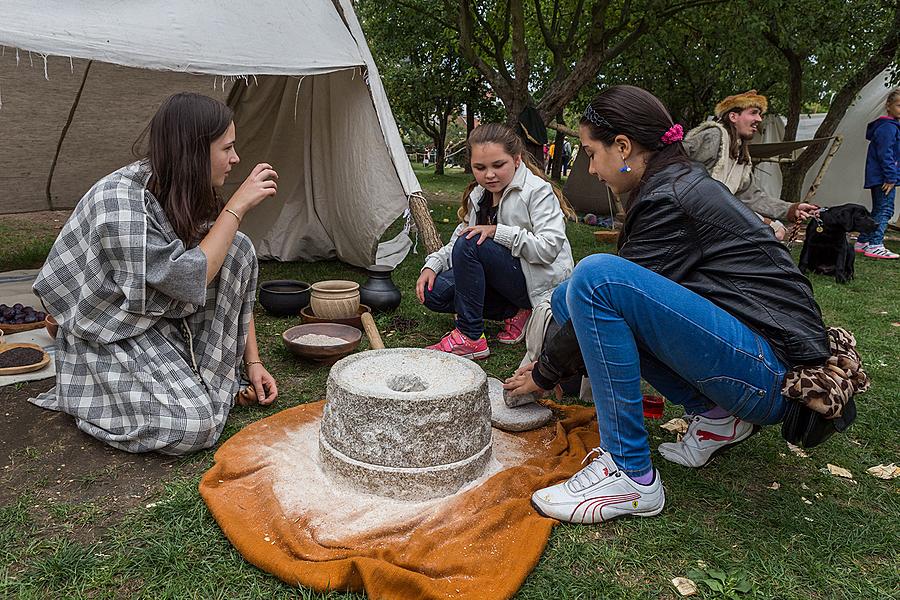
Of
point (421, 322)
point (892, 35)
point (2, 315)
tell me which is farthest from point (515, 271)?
point (892, 35)

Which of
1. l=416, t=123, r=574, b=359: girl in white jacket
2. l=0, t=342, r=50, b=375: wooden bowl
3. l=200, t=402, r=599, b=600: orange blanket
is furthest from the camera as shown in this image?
l=416, t=123, r=574, b=359: girl in white jacket

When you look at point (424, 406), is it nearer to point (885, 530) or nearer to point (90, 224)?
point (90, 224)

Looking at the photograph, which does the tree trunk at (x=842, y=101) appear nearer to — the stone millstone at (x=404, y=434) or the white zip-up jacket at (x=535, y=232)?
the white zip-up jacket at (x=535, y=232)

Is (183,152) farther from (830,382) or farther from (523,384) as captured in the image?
(830,382)

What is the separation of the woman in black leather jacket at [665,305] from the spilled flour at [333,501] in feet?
1.14

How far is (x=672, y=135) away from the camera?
2.04 metres

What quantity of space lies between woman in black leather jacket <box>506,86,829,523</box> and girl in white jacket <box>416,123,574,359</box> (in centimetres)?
121

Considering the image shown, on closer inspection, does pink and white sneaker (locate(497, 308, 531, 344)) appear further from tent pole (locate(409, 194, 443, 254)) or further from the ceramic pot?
tent pole (locate(409, 194, 443, 254))

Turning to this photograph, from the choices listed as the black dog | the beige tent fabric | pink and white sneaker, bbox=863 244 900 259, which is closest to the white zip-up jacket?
the beige tent fabric

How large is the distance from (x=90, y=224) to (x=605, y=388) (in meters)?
1.88

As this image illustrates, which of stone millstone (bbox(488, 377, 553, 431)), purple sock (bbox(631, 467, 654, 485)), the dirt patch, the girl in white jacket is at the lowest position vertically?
the dirt patch

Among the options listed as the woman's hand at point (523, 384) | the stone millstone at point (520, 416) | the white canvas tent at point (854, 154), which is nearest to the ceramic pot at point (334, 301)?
the stone millstone at point (520, 416)

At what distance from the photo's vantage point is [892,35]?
324 inches

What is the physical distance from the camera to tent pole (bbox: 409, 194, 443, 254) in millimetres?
4637
